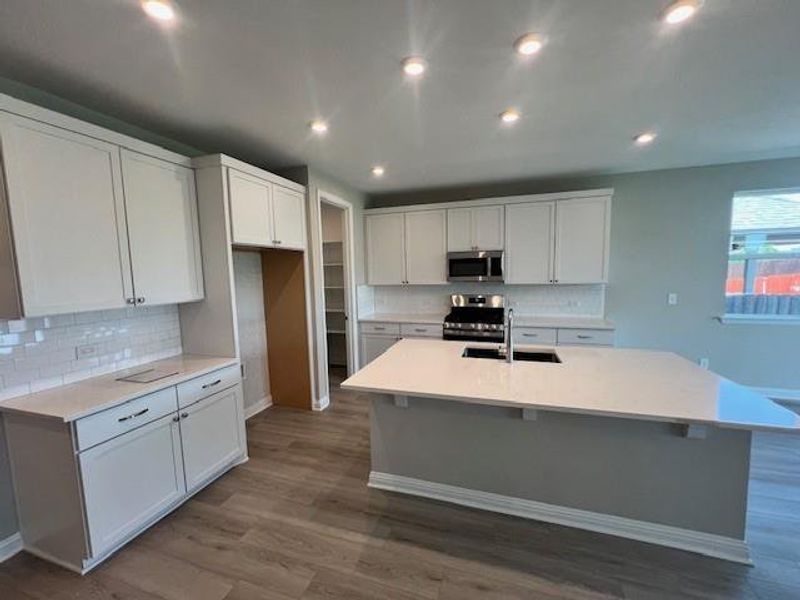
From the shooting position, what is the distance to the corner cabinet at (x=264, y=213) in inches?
104

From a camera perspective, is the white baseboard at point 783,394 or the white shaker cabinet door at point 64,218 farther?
the white baseboard at point 783,394

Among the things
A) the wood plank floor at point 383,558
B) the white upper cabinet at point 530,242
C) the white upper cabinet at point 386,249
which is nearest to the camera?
Result: the wood plank floor at point 383,558

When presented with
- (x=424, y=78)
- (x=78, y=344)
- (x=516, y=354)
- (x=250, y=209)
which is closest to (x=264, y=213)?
(x=250, y=209)

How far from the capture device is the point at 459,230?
4414 mm

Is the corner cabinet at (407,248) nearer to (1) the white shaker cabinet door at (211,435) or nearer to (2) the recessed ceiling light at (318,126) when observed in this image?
(2) the recessed ceiling light at (318,126)

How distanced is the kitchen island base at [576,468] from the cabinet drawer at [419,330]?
2050mm

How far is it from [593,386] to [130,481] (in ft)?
8.60

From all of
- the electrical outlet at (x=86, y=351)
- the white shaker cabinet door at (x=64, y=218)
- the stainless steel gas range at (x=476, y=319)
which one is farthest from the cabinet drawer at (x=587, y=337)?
the electrical outlet at (x=86, y=351)

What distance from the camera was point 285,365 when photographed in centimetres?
377

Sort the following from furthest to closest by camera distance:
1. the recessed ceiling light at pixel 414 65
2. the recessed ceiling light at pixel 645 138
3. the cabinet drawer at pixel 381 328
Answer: the cabinet drawer at pixel 381 328, the recessed ceiling light at pixel 645 138, the recessed ceiling light at pixel 414 65

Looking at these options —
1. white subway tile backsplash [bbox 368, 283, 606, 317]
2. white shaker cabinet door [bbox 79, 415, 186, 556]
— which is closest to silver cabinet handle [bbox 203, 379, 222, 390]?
white shaker cabinet door [bbox 79, 415, 186, 556]

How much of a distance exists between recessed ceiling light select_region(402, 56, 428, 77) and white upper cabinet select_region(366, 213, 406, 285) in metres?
2.77

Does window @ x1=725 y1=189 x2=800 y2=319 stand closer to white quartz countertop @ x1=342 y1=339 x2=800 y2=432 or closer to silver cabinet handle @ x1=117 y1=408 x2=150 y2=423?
white quartz countertop @ x1=342 y1=339 x2=800 y2=432

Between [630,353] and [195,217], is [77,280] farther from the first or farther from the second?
[630,353]
